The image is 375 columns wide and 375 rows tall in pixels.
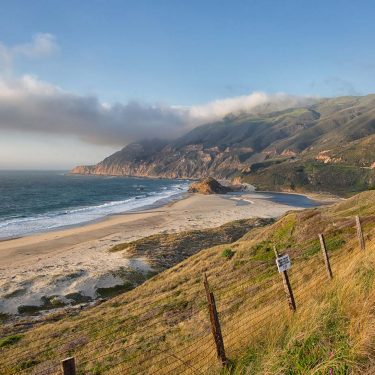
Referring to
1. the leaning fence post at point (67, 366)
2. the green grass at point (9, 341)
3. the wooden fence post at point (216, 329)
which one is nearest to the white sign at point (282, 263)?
the wooden fence post at point (216, 329)

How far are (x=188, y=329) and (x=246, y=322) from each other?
3.28 m

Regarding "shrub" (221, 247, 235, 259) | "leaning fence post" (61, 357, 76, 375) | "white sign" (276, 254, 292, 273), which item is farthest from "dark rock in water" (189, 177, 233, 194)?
"leaning fence post" (61, 357, 76, 375)

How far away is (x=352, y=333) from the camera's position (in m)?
5.41

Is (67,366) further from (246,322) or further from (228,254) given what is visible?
(228,254)

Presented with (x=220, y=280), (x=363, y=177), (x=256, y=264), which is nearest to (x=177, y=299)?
(x=220, y=280)

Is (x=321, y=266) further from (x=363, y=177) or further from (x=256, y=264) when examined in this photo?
(x=363, y=177)

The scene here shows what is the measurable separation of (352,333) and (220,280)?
1182cm

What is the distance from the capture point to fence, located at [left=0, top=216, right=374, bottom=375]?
747cm

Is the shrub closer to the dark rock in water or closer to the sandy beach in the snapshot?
the sandy beach

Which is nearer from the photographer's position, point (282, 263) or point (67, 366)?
point (67, 366)

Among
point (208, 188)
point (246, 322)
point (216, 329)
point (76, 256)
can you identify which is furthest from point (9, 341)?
point (208, 188)

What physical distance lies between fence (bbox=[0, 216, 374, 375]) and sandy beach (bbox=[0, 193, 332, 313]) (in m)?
9.91

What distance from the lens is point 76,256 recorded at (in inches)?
1510

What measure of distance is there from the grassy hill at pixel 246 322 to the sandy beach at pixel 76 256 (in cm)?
722
